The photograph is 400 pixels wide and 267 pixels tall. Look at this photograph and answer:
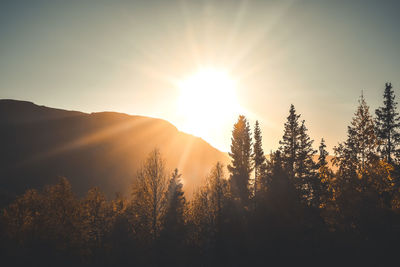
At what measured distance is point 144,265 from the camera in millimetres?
21672

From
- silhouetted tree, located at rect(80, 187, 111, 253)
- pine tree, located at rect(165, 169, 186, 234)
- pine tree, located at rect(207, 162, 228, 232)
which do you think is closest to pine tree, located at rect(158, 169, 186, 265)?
pine tree, located at rect(165, 169, 186, 234)

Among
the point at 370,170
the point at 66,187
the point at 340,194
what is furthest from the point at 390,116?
the point at 66,187

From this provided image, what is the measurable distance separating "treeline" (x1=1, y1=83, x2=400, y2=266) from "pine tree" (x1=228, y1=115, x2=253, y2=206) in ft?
0.48

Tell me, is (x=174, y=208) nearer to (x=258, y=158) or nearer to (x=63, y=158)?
(x=258, y=158)

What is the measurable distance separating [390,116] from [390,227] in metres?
15.6

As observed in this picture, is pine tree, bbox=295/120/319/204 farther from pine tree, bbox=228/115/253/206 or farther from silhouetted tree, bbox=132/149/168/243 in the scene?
silhouetted tree, bbox=132/149/168/243

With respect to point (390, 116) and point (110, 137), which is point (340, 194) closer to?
point (390, 116)

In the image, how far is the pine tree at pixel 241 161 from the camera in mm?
29188

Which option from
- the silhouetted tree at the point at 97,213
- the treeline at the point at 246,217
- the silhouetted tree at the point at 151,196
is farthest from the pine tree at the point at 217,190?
A: the silhouetted tree at the point at 97,213

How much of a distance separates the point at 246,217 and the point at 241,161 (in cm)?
800

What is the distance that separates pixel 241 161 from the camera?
99.6 feet

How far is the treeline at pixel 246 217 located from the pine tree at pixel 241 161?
0.48ft

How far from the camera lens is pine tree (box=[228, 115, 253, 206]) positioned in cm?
2919

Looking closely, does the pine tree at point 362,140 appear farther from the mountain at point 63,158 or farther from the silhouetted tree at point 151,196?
the mountain at point 63,158
